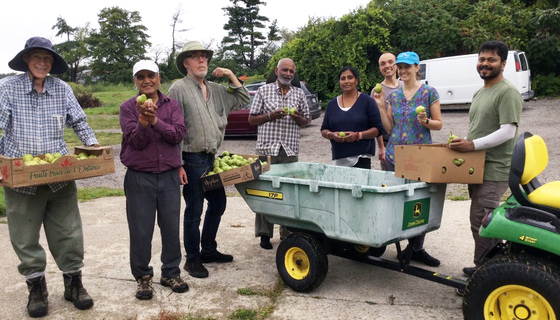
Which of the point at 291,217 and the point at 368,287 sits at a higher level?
the point at 291,217

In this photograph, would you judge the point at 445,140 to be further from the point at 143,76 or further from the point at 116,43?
the point at 116,43

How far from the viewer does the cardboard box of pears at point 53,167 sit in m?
3.37

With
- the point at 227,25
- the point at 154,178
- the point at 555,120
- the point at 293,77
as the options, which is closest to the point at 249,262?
the point at 154,178

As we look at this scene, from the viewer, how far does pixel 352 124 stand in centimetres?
493

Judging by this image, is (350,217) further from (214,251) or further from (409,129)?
(214,251)

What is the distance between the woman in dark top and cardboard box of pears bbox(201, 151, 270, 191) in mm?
854

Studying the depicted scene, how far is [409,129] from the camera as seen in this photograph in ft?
15.2

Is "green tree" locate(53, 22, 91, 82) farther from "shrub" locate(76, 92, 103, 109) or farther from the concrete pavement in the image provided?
the concrete pavement

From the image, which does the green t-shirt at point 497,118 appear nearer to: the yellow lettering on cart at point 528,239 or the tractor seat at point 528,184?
the tractor seat at point 528,184

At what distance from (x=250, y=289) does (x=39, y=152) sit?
204 cm

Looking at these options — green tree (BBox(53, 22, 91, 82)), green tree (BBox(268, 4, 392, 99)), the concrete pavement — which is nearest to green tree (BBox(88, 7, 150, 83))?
green tree (BBox(53, 22, 91, 82))

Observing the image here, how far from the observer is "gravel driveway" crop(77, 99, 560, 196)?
9.35 meters

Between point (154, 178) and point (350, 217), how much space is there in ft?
5.33

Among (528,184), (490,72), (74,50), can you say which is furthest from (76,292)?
(74,50)
